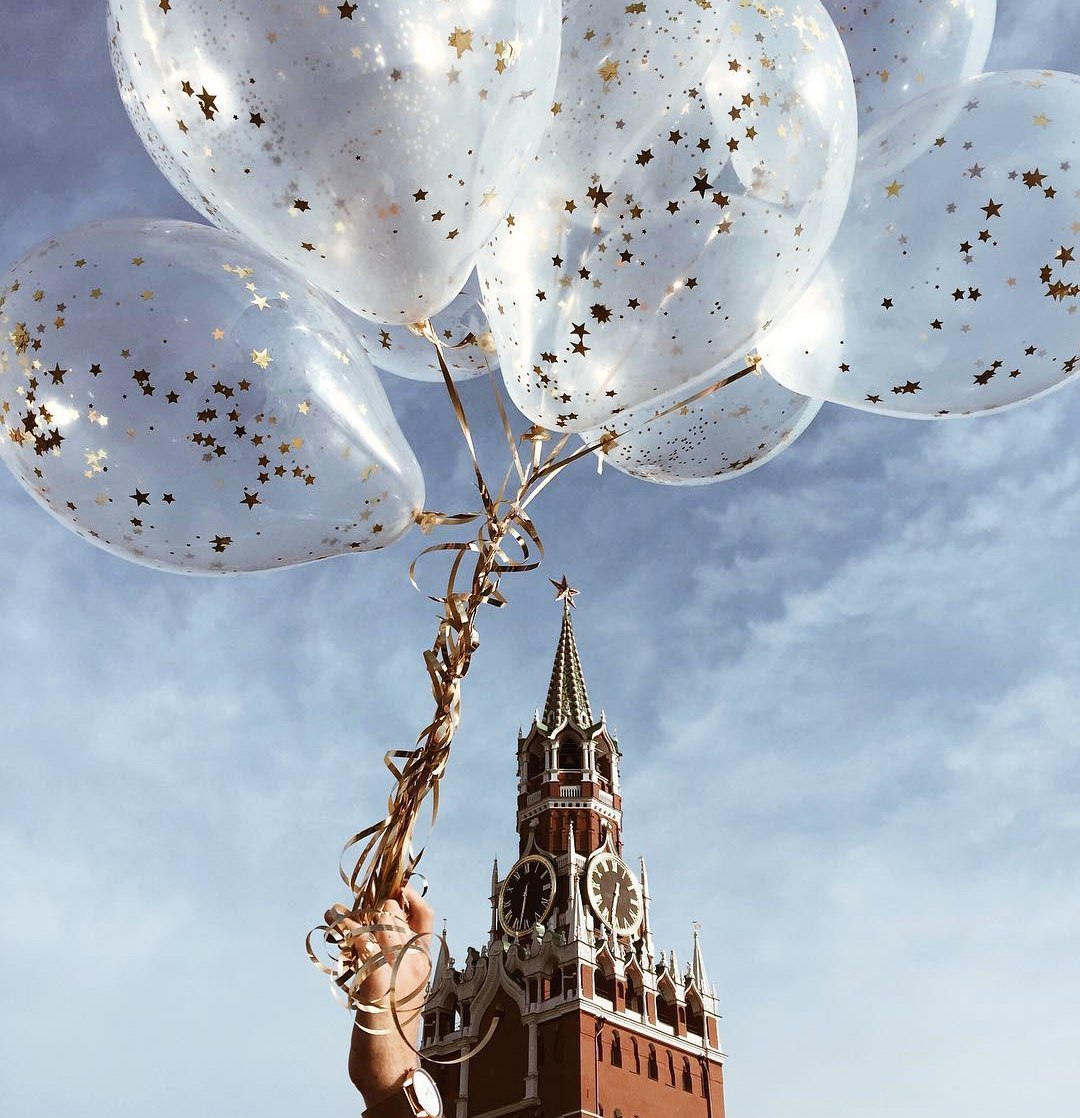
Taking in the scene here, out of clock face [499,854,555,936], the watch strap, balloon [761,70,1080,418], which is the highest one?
clock face [499,854,555,936]

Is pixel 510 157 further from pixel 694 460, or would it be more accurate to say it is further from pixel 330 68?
pixel 694 460

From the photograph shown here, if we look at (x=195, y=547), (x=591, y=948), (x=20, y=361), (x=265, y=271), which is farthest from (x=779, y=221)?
(x=591, y=948)

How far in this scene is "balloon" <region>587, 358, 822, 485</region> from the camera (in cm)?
347

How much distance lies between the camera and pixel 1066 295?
9.44ft

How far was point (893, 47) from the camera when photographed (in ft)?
11.6

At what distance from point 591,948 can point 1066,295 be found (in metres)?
35.6

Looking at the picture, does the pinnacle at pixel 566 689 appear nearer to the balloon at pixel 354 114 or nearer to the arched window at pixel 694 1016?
the arched window at pixel 694 1016

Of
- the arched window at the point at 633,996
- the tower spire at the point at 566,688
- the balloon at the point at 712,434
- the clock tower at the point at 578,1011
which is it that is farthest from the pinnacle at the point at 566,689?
the balloon at the point at 712,434

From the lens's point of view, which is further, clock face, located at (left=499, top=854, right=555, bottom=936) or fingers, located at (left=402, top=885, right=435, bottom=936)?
clock face, located at (left=499, top=854, right=555, bottom=936)

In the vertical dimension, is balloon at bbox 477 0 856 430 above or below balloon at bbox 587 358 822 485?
below

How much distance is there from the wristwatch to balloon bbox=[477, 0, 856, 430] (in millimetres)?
1629

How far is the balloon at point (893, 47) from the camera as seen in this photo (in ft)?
11.5

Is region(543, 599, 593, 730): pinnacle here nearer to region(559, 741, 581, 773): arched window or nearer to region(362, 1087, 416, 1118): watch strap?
region(559, 741, 581, 773): arched window

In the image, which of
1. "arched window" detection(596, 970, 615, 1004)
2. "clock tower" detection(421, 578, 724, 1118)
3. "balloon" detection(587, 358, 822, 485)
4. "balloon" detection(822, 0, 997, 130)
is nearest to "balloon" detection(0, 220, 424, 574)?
"balloon" detection(587, 358, 822, 485)
